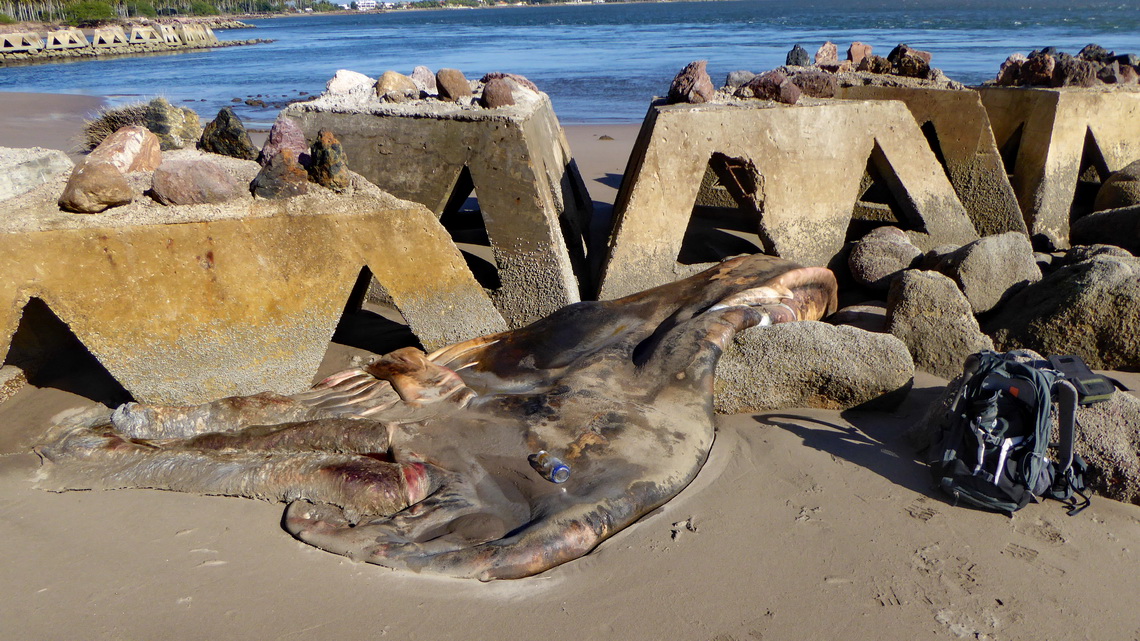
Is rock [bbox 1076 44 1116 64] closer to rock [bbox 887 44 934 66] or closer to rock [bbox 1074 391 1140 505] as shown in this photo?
rock [bbox 887 44 934 66]

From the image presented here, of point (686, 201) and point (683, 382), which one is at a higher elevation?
point (686, 201)

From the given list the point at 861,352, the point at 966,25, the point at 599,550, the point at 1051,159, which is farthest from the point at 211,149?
the point at 966,25

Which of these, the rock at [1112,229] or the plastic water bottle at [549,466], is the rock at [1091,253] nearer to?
the rock at [1112,229]

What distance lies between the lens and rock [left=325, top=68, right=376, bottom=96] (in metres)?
5.62

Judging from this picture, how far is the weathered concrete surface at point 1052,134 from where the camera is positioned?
5938mm

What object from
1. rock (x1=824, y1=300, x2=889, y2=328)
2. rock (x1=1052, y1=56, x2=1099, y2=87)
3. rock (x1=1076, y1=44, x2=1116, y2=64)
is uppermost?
rock (x1=1076, y1=44, x2=1116, y2=64)

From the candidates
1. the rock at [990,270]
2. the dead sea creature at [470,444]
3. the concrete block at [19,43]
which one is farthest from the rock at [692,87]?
the concrete block at [19,43]

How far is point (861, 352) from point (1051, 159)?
11.6 feet

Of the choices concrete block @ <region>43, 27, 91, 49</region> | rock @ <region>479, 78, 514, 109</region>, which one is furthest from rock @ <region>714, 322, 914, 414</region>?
concrete block @ <region>43, 27, 91, 49</region>

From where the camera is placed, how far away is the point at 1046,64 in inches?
242

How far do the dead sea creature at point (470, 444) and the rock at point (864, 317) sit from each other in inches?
21.9

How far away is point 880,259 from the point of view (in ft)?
16.4

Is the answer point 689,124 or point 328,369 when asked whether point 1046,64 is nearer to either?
point 689,124

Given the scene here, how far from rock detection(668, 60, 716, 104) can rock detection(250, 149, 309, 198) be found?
2483mm
